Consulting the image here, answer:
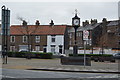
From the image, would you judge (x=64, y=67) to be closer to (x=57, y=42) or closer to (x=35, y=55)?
(x=35, y=55)

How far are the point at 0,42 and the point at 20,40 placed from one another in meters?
22.1

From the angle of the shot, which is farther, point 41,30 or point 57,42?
point 41,30

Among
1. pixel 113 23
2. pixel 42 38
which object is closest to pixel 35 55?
pixel 42 38

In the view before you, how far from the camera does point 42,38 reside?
7175 cm

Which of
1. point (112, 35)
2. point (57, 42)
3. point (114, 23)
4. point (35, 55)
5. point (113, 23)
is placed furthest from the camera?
point (113, 23)

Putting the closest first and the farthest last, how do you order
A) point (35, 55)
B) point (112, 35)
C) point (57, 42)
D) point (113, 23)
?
point (35, 55)
point (57, 42)
point (112, 35)
point (113, 23)

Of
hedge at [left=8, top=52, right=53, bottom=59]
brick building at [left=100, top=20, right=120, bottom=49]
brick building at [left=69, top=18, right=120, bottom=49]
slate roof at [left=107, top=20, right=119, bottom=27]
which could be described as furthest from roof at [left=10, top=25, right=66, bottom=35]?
hedge at [left=8, top=52, right=53, bottom=59]

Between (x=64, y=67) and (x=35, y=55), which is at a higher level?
(x=35, y=55)

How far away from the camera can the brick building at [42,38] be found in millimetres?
70250

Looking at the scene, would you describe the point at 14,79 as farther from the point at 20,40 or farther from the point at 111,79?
the point at 20,40

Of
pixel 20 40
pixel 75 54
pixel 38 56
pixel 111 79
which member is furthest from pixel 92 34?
pixel 111 79

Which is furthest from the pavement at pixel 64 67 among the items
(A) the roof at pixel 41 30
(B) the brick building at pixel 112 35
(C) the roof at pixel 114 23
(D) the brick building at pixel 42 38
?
(C) the roof at pixel 114 23

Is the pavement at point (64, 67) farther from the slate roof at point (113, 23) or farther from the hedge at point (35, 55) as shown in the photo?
the slate roof at point (113, 23)

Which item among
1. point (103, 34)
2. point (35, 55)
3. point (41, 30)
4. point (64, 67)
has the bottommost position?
point (64, 67)
